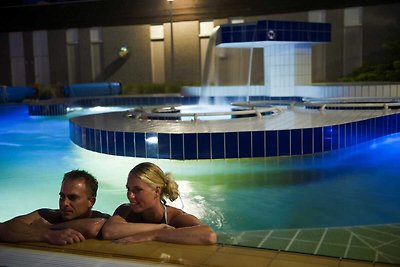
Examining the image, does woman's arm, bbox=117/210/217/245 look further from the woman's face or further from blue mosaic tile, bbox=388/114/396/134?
blue mosaic tile, bbox=388/114/396/134

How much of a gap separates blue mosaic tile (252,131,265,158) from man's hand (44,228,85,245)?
3708 mm

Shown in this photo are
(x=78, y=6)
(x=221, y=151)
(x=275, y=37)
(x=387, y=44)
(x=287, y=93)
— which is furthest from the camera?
(x=78, y=6)

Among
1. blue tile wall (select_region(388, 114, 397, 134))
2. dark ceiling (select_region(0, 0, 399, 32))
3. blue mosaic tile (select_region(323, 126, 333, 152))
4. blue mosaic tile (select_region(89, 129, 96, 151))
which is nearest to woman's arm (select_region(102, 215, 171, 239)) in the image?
blue mosaic tile (select_region(323, 126, 333, 152))

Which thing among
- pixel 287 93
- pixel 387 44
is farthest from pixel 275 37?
pixel 387 44

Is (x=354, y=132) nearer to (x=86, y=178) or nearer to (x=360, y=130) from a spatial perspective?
(x=360, y=130)

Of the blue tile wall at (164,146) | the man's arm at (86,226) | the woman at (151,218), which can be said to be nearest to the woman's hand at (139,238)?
the woman at (151,218)

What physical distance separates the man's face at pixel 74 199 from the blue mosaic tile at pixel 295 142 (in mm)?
3760

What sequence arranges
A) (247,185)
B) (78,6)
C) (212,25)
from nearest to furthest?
(247,185)
(212,25)
(78,6)

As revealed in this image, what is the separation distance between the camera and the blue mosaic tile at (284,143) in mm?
6004

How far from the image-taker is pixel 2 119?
519 inches

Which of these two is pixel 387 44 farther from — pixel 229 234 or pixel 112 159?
pixel 229 234

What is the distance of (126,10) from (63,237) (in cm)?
2081

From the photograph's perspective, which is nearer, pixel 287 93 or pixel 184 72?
pixel 287 93

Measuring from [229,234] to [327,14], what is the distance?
17843 mm
